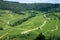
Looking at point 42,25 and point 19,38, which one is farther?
point 42,25

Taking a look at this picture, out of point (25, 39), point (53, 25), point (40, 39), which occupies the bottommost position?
point (53, 25)

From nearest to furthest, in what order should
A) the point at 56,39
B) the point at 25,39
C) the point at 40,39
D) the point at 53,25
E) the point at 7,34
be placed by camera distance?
the point at 40,39 < the point at 56,39 < the point at 25,39 < the point at 7,34 < the point at 53,25

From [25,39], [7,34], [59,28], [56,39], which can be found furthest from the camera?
[59,28]

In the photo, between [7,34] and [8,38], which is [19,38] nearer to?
[8,38]

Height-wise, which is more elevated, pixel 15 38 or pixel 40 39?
pixel 40 39

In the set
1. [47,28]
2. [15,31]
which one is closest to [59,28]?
[47,28]

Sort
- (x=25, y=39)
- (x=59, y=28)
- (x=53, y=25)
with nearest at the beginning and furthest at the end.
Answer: (x=25, y=39), (x=59, y=28), (x=53, y=25)

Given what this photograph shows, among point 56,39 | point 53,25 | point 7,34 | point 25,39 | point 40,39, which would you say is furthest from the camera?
point 53,25

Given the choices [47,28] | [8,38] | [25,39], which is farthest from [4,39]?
[47,28]

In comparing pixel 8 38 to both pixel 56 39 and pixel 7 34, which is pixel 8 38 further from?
pixel 56 39

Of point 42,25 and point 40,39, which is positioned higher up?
point 40,39
